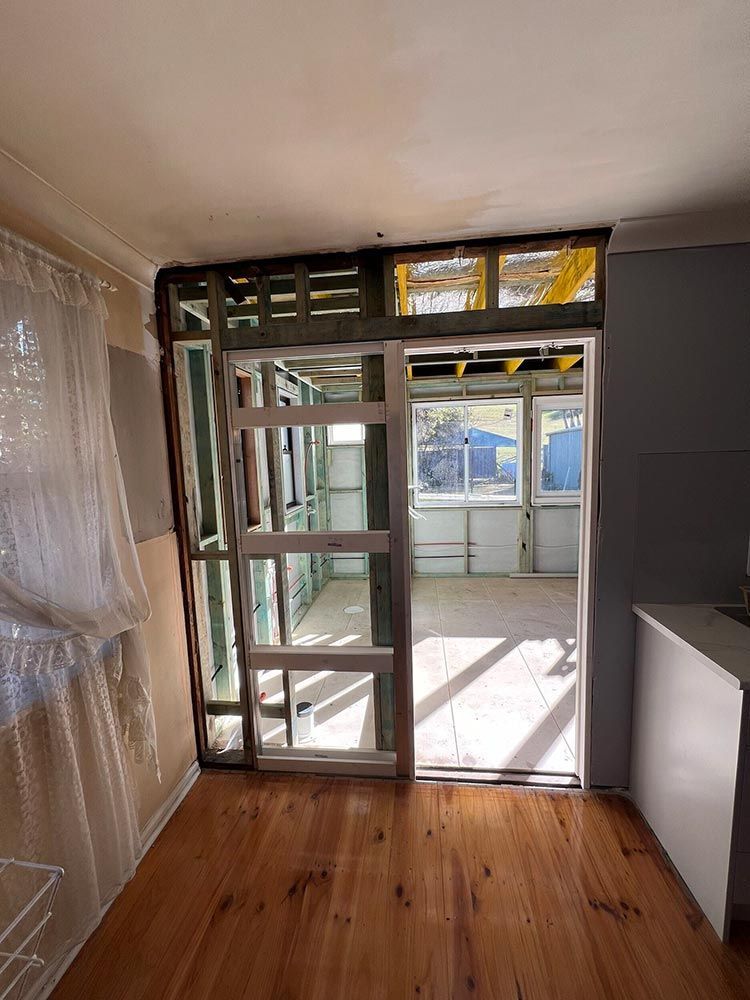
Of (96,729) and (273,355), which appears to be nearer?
(96,729)

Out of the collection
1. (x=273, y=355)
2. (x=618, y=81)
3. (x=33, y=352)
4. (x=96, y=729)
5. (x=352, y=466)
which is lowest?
(x=96, y=729)

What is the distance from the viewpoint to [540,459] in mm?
5094

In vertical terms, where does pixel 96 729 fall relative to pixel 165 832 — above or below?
above

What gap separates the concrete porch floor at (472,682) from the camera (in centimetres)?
211

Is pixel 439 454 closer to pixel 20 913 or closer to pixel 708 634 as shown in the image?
pixel 708 634

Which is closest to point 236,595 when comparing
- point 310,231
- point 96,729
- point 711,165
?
point 96,729

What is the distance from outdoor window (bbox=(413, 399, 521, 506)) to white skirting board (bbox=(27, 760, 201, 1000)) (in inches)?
155

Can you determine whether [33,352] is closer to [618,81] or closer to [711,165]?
[618,81]

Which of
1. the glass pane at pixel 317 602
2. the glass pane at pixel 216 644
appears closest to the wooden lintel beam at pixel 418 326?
the glass pane at pixel 216 644

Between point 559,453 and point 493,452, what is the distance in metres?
0.83

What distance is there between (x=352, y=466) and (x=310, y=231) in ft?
12.4

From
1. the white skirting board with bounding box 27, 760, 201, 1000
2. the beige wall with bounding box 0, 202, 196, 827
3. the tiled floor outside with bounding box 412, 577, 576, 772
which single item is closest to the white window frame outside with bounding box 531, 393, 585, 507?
the tiled floor outside with bounding box 412, 577, 576, 772

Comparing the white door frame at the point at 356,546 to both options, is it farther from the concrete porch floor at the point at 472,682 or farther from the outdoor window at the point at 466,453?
the outdoor window at the point at 466,453

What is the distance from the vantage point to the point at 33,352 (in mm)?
1113
